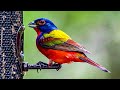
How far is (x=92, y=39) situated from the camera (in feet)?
41.4

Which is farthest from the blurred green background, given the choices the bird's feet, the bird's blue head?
the bird's feet

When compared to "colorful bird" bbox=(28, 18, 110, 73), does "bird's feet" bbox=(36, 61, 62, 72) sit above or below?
below

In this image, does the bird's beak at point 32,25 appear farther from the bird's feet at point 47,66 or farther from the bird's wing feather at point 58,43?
the bird's feet at point 47,66

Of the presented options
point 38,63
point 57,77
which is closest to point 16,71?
point 38,63

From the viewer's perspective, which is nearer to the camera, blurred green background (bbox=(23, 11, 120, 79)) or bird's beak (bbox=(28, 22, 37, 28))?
bird's beak (bbox=(28, 22, 37, 28))

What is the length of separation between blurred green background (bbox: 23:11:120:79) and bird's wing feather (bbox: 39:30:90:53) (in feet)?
1.80

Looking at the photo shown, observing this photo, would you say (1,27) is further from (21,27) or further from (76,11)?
(76,11)

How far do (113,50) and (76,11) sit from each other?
61cm

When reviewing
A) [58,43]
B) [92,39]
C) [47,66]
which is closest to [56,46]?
[58,43]

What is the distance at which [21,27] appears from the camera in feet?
37.2

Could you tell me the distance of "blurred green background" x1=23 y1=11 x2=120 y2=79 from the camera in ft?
40.3

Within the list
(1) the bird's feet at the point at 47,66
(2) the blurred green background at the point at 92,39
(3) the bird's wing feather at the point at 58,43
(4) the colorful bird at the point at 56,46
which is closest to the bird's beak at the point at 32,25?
(4) the colorful bird at the point at 56,46

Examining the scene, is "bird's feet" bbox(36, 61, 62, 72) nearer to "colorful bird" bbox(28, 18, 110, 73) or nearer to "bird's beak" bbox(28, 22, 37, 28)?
"colorful bird" bbox(28, 18, 110, 73)

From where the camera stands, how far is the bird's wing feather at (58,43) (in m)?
11.5
